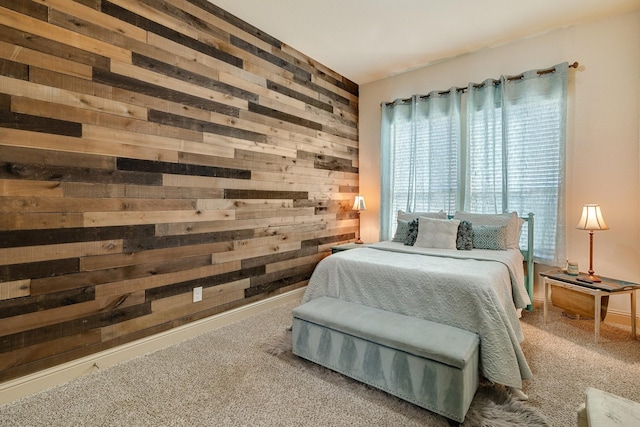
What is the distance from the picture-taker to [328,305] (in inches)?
88.1

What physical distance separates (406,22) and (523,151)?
1.80m

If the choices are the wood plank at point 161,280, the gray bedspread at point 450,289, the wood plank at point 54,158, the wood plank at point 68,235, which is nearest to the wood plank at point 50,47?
the wood plank at point 54,158

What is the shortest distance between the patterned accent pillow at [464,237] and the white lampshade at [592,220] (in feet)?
2.84

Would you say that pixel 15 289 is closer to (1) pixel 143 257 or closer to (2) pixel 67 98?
(1) pixel 143 257

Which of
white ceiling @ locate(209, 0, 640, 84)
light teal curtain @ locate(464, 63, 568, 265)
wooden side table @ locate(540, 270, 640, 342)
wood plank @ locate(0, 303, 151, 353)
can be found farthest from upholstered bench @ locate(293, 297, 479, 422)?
white ceiling @ locate(209, 0, 640, 84)

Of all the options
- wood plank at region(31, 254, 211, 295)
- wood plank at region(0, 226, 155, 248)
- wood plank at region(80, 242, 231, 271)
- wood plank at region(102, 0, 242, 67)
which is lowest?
wood plank at region(31, 254, 211, 295)

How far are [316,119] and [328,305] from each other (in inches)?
98.8

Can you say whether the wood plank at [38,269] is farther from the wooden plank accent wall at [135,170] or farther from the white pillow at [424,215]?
the white pillow at [424,215]

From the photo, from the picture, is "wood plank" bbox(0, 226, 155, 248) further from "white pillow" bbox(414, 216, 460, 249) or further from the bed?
"white pillow" bbox(414, 216, 460, 249)

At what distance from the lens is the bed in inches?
70.0

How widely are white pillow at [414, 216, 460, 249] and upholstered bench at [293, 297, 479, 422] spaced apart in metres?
1.24

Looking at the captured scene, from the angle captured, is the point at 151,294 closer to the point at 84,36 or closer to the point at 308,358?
the point at 308,358

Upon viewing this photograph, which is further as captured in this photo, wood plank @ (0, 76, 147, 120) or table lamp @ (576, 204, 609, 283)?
table lamp @ (576, 204, 609, 283)

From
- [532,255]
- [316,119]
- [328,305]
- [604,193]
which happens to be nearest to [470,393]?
[328,305]
